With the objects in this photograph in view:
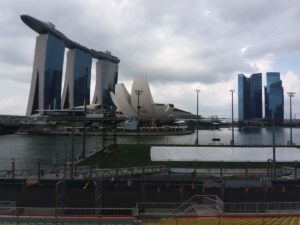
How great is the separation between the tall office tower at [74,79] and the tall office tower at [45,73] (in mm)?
7030

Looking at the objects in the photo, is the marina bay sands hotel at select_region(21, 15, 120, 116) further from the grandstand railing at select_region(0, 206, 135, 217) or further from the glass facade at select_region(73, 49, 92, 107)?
the grandstand railing at select_region(0, 206, 135, 217)

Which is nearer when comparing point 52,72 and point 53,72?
point 52,72

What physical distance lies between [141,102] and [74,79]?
8051 centimetres

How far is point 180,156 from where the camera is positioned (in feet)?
116

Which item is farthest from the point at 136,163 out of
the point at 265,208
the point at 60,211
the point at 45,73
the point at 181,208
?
the point at 45,73

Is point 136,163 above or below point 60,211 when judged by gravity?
above

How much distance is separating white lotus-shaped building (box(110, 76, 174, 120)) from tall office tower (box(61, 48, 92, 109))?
6261 cm

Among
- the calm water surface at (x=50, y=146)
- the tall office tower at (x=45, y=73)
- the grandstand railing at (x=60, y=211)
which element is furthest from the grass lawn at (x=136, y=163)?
the tall office tower at (x=45, y=73)

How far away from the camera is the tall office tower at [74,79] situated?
18338 cm

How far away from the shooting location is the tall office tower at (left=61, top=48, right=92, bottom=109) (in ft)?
602

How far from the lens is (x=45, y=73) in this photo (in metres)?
167

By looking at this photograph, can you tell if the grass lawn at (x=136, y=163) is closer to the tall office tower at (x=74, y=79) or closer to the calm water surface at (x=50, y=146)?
the calm water surface at (x=50, y=146)

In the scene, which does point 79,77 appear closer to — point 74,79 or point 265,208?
point 74,79

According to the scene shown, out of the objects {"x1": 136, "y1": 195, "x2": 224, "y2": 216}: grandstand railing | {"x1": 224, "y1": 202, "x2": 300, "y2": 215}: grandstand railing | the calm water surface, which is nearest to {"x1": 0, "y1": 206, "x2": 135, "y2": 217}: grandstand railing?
{"x1": 136, "y1": 195, "x2": 224, "y2": 216}: grandstand railing
